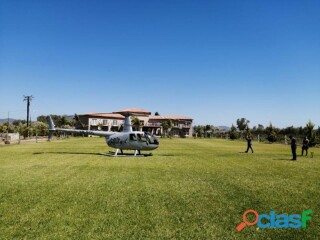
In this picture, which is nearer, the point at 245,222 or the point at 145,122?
the point at 245,222

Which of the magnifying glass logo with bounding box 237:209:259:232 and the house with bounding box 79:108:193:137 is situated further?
the house with bounding box 79:108:193:137

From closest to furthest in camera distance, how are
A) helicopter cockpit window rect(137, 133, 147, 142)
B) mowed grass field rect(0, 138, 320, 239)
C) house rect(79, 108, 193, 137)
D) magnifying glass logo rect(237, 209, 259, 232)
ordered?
mowed grass field rect(0, 138, 320, 239)
magnifying glass logo rect(237, 209, 259, 232)
helicopter cockpit window rect(137, 133, 147, 142)
house rect(79, 108, 193, 137)

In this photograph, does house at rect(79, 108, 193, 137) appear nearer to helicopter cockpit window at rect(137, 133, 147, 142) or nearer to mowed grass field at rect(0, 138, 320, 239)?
helicopter cockpit window at rect(137, 133, 147, 142)

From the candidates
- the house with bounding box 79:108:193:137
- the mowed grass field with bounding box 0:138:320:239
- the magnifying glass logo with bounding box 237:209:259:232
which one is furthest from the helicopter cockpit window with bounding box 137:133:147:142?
the house with bounding box 79:108:193:137

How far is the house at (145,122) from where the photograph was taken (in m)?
123

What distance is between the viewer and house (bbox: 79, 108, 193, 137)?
12306 cm

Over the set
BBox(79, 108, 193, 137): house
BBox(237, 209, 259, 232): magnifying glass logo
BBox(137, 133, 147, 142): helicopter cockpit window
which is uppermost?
BBox(79, 108, 193, 137): house

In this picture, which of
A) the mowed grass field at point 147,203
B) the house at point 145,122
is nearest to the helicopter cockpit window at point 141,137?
the mowed grass field at point 147,203

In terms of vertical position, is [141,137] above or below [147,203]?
above

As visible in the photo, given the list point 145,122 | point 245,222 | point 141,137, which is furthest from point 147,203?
point 145,122

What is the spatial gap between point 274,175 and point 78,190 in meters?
10.4

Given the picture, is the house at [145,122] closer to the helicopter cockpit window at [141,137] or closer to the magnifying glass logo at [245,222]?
the helicopter cockpit window at [141,137]

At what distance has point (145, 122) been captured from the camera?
12788 centimetres

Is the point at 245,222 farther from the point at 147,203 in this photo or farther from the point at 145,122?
the point at 145,122
